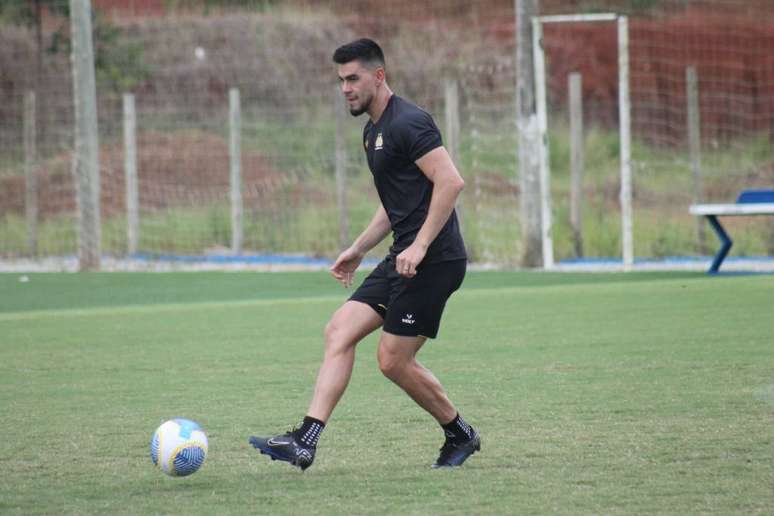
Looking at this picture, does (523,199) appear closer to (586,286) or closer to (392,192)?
(586,286)

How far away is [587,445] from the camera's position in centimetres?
732

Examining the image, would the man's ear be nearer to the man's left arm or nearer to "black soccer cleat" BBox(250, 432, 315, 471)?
the man's left arm

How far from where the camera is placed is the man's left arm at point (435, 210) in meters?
6.72

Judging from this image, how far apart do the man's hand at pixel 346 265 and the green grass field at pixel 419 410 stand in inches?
33.2

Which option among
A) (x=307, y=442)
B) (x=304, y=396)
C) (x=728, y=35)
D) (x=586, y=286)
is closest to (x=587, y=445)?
(x=307, y=442)

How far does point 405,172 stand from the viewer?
23.0ft

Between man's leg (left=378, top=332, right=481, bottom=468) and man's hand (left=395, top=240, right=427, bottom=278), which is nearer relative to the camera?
man's hand (left=395, top=240, right=427, bottom=278)

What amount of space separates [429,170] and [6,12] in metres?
Answer: 22.0

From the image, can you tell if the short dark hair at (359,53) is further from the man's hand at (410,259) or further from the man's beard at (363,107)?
the man's hand at (410,259)

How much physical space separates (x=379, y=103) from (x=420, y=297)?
928 millimetres

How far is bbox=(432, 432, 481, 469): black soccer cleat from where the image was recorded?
275 inches

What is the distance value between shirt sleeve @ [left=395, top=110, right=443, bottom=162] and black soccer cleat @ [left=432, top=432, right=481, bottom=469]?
135 cm

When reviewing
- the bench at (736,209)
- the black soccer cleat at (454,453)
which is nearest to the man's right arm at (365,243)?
the black soccer cleat at (454,453)

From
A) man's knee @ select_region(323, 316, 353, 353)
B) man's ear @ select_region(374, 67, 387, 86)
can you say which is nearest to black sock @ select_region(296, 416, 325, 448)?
man's knee @ select_region(323, 316, 353, 353)
